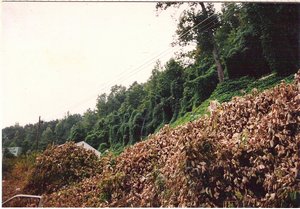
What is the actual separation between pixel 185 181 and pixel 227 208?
0.73m

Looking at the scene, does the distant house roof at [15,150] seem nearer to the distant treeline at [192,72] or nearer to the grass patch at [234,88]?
the distant treeline at [192,72]

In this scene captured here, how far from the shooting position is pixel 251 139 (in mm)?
5570

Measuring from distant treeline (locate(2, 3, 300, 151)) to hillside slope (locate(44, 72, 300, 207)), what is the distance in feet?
6.19

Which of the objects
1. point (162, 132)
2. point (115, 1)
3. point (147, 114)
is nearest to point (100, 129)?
point (147, 114)

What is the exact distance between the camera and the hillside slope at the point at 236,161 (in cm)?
516

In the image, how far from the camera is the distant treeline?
873 centimetres

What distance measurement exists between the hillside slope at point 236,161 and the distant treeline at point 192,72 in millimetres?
1887

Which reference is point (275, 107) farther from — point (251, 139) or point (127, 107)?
point (127, 107)

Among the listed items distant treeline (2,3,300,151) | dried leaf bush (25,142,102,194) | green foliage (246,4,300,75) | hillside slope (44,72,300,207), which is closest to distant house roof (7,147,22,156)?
distant treeline (2,3,300,151)

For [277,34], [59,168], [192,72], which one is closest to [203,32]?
[192,72]

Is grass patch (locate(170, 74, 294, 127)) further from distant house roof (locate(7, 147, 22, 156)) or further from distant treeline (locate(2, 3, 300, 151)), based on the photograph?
distant house roof (locate(7, 147, 22, 156))

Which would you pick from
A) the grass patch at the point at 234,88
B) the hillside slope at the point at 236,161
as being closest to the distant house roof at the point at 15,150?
the hillside slope at the point at 236,161

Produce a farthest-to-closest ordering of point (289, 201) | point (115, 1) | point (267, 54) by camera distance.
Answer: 1. point (267, 54)
2. point (115, 1)
3. point (289, 201)

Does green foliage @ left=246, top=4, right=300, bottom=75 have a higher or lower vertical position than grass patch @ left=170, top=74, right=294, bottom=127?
higher
